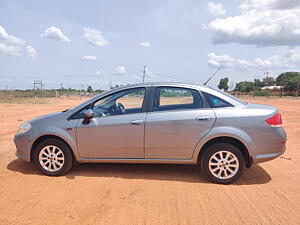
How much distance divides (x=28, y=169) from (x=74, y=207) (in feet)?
6.11

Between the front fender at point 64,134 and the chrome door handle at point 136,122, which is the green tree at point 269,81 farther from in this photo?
the front fender at point 64,134

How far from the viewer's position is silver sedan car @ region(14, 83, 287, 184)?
354 centimetres

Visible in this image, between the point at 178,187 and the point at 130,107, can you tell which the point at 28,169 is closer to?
the point at 130,107

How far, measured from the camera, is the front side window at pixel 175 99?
378 cm

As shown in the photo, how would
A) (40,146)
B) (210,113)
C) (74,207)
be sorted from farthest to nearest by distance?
(40,146), (210,113), (74,207)

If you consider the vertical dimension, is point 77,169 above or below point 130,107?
below

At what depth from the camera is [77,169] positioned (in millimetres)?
4250

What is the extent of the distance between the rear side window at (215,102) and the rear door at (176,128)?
11 cm

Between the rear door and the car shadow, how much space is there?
0.45 m

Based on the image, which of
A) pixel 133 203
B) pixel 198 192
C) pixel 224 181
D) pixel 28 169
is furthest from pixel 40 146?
pixel 224 181

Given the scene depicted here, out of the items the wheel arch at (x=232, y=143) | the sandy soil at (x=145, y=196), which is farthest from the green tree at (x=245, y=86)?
the wheel arch at (x=232, y=143)

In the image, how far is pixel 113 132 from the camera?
377cm

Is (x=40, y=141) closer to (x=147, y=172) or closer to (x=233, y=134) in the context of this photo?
(x=147, y=172)

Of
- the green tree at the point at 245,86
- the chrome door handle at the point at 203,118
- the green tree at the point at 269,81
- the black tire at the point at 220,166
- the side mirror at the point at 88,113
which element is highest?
the green tree at the point at 269,81
